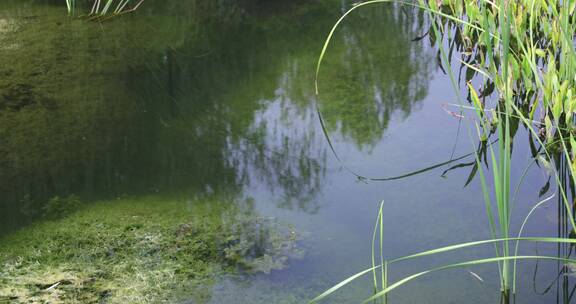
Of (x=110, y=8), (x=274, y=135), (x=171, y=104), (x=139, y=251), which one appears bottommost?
(x=139, y=251)

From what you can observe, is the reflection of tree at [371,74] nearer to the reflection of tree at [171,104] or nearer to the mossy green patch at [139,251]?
the reflection of tree at [171,104]

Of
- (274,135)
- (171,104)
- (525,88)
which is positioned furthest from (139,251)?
(525,88)

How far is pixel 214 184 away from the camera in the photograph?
7.98 ft

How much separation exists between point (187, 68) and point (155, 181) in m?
1.03

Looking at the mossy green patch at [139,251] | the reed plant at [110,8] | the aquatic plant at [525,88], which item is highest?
the reed plant at [110,8]

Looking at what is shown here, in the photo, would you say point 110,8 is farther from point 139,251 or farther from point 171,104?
point 139,251

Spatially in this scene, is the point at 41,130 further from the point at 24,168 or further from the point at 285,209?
the point at 285,209

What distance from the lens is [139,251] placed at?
2.06 m

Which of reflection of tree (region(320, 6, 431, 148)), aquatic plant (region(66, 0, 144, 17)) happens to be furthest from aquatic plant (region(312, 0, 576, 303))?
aquatic plant (region(66, 0, 144, 17))

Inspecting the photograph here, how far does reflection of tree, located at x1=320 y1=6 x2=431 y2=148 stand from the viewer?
279cm

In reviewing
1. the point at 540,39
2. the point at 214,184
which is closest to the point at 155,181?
the point at 214,184

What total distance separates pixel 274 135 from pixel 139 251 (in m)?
0.82

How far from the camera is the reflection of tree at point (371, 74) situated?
2.79 meters

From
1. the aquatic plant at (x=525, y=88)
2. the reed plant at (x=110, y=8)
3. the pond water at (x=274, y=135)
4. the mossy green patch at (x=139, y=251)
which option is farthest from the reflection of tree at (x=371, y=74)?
the reed plant at (x=110, y=8)
